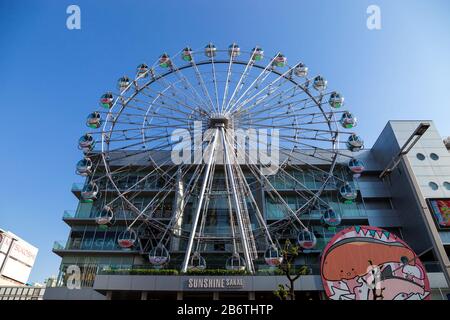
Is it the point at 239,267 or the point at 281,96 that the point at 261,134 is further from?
the point at 239,267

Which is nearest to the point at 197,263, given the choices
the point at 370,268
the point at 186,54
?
the point at 370,268

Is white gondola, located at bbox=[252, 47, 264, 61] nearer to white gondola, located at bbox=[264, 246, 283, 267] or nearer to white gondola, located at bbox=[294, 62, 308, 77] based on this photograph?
white gondola, located at bbox=[294, 62, 308, 77]

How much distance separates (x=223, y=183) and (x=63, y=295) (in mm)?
19696

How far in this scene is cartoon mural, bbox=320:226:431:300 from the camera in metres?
23.7

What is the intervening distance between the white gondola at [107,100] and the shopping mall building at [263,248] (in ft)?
27.6

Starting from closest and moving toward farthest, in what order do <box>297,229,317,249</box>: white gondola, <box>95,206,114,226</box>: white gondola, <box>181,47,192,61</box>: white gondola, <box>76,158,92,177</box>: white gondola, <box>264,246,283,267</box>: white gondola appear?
<box>264,246,283,267</box>: white gondola
<box>297,229,317,249</box>: white gondola
<box>95,206,114,226</box>: white gondola
<box>76,158,92,177</box>: white gondola
<box>181,47,192,61</box>: white gondola

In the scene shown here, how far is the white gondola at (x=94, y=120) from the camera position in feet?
84.9

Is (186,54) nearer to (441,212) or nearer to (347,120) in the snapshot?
(347,120)

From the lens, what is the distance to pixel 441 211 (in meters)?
32.8

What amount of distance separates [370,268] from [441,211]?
13.8 m

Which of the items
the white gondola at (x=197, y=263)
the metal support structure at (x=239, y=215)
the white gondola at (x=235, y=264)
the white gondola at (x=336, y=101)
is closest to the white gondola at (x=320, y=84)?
the white gondola at (x=336, y=101)

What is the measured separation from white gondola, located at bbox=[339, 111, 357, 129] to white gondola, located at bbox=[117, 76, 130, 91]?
17425mm

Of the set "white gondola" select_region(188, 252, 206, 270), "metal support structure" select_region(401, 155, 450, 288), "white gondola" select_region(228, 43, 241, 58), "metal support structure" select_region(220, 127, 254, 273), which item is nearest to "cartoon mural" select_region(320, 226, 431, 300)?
"metal support structure" select_region(220, 127, 254, 273)

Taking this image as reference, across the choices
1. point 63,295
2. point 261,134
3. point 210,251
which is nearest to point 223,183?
point 210,251
